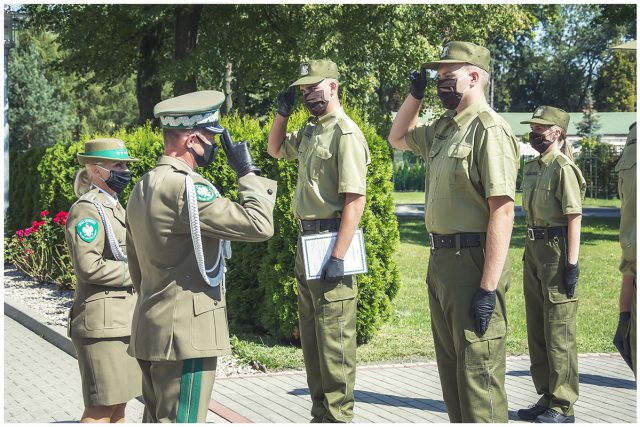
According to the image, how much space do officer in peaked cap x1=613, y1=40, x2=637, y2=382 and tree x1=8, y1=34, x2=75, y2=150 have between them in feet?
207

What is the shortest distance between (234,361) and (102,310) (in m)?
3.39

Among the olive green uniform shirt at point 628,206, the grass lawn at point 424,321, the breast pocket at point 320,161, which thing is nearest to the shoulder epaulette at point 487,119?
the olive green uniform shirt at point 628,206

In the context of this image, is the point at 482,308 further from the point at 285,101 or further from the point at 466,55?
the point at 285,101

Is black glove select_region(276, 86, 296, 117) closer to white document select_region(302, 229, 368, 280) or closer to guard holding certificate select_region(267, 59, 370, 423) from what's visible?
guard holding certificate select_region(267, 59, 370, 423)

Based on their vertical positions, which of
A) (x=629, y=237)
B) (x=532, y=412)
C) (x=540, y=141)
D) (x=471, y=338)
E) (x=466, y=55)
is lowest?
(x=532, y=412)

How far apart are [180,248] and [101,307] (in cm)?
134

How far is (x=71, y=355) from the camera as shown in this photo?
30.2ft

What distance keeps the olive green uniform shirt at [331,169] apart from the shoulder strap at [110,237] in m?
1.33

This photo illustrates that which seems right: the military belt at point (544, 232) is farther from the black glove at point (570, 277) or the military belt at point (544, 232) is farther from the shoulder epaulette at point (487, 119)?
the shoulder epaulette at point (487, 119)

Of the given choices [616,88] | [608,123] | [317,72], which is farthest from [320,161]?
[616,88]

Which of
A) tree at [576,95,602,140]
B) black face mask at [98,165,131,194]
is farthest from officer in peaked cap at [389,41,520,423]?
tree at [576,95,602,140]

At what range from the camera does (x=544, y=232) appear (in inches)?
252

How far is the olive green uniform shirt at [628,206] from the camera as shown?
4148 millimetres

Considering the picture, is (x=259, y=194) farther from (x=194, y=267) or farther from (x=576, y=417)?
(x=576, y=417)
